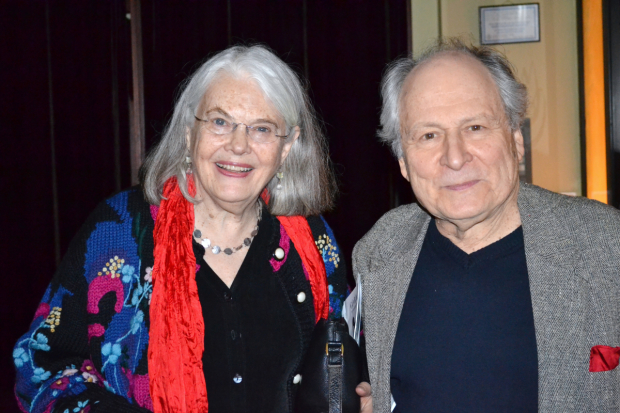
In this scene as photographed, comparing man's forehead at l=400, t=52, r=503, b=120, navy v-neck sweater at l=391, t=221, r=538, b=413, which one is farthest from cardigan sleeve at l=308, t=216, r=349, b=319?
man's forehead at l=400, t=52, r=503, b=120

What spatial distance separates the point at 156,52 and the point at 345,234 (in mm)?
1944

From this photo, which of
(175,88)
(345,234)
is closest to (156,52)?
(175,88)

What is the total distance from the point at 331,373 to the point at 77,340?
801mm

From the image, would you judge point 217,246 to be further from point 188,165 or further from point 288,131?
point 288,131

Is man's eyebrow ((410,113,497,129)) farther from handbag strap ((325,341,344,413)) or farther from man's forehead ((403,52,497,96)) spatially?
handbag strap ((325,341,344,413))

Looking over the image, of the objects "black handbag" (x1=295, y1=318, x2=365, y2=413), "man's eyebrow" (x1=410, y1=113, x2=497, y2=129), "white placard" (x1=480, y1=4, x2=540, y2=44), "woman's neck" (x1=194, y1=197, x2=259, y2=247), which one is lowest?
"black handbag" (x1=295, y1=318, x2=365, y2=413)

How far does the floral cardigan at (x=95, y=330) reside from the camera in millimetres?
1558

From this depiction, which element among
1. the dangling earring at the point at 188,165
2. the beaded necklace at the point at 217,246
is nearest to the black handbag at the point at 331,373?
the beaded necklace at the point at 217,246

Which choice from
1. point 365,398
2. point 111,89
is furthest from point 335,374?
point 111,89

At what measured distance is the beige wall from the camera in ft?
10.8

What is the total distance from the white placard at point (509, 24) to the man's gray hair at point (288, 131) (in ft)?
6.12

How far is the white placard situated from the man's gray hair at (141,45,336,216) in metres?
1.86

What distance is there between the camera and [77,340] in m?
1.62

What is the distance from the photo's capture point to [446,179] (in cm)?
Result: 154
